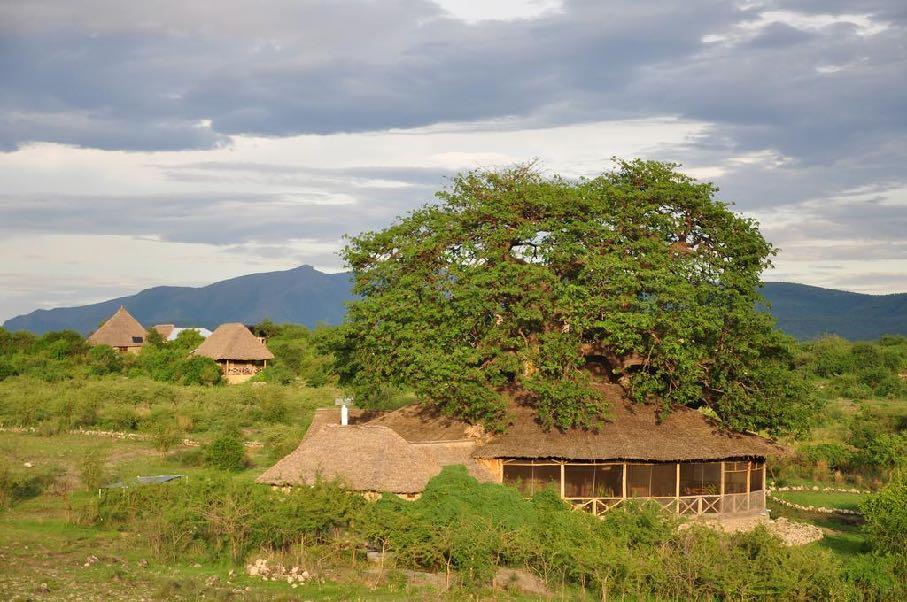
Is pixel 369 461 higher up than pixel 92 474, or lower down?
higher up

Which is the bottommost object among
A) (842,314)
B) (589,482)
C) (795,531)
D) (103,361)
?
(795,531)

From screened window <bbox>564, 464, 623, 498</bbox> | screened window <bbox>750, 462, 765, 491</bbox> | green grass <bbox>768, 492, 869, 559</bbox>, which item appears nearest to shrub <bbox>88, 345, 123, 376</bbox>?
screened window <bbox>564, 464, 623, 498</bbox>

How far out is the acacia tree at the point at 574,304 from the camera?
2309cm

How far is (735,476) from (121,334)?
53300mm

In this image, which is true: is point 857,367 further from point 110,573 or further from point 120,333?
point 110,573

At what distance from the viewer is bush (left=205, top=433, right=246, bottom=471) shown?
1110 inches

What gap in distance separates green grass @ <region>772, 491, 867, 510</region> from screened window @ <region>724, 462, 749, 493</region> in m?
4.24

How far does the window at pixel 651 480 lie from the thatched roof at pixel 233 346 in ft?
125

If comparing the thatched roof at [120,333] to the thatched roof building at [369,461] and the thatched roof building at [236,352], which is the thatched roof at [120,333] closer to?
the thatched roof building at [236,352]

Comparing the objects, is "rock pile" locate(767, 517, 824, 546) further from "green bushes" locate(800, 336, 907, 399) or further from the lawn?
"green bushes" locate(800, 336, 907, 399)

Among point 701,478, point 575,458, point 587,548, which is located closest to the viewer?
point 587,548

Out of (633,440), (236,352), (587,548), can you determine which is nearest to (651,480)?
(633,440)

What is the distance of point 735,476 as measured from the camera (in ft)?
78.9

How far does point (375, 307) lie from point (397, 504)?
23.3 feet
